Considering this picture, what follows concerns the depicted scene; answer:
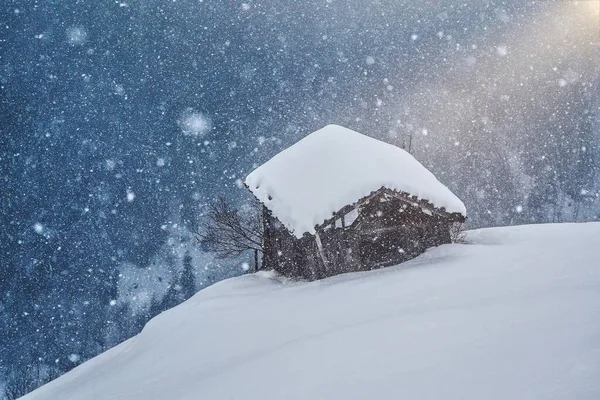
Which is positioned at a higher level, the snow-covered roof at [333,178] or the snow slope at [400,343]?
the snow-covered roof at [333,178]

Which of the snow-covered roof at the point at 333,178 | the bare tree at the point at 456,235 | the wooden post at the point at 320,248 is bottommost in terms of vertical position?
the bare tree at the point at 456,235

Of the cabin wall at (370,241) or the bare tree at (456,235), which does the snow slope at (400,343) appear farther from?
the bare tree at (456,235)

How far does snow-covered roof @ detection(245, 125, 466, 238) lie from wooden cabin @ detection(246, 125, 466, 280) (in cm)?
3

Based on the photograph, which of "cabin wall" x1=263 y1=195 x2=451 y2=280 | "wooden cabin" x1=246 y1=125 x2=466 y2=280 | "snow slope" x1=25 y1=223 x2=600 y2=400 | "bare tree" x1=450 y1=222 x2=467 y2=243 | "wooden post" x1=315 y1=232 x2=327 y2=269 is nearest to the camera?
"snow slope" x1=25 y1=223 x2=600 y2=400

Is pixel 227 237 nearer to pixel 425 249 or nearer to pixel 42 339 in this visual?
pixel 425 249

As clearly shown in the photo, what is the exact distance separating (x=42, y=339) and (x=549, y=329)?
78.8 m

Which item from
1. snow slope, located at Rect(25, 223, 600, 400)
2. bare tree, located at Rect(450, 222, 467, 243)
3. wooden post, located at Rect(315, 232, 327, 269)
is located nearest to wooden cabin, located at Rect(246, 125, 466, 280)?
wooden post, located at Rect(315, 232, 327, 269)

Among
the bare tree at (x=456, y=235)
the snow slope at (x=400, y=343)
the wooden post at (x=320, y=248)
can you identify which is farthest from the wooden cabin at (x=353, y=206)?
the snow slope at (x=400, y=343)

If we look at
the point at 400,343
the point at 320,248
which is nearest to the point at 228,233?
the point at 320,248

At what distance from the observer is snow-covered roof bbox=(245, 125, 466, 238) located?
11086 mm

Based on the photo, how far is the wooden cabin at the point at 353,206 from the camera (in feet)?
36.7

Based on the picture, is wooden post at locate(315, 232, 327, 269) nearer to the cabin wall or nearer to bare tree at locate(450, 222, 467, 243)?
the cabin wall

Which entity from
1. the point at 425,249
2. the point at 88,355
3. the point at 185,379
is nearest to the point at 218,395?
the point at 185,379

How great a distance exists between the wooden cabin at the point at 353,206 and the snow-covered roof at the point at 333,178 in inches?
1.2
